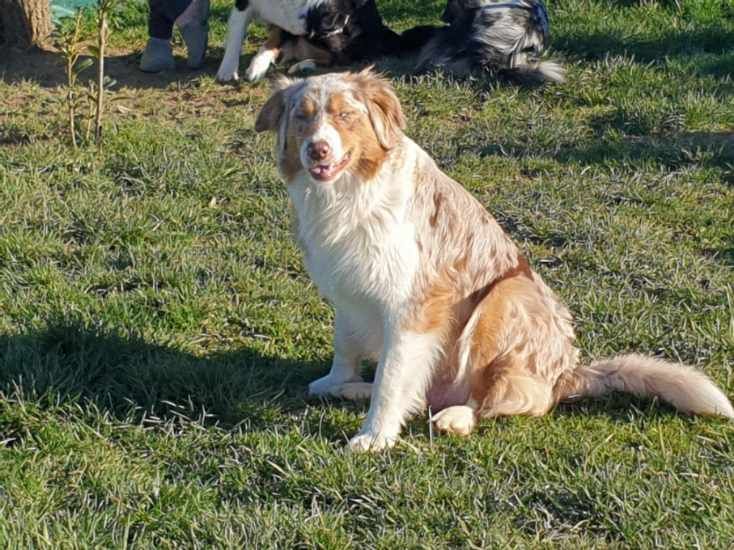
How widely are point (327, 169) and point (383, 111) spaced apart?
0.32m

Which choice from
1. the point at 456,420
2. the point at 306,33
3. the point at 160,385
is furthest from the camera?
the point at 306,33

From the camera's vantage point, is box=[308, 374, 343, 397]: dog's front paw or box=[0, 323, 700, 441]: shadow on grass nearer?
box=[0, 323, 700, 441]: shadow on grass

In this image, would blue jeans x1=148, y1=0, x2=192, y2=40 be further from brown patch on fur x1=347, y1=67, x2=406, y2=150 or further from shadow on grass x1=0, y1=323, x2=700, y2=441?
brown patch on fur x1=347, y1=67, x2=406, y2=150

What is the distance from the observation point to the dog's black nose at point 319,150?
347cm

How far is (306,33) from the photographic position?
7.97 metres

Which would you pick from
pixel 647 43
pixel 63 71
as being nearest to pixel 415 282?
pixel 63 71

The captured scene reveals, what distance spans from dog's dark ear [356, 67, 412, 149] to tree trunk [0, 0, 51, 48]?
5.09 m

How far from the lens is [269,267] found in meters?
5.23

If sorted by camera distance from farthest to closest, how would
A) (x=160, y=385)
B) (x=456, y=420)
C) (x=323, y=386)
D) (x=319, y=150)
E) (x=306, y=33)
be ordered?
1. (x=306, y=33)
2. (x=323, y=386)
3. (x=160, y=385)
4. (x=456, y=420)
5. (x=319, y=150)

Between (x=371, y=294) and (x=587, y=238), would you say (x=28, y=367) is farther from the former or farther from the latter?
(x=587, y=238)

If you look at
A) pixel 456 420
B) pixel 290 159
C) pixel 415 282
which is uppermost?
pixel 290 159

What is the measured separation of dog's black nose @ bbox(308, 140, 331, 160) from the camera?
137 inches

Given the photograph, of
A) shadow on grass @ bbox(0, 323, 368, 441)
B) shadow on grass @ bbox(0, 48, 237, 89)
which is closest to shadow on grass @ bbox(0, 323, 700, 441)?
shadow on grass @ bbox(0, 323, 368, 441)

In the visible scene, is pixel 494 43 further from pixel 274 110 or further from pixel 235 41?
pixel 274 110
